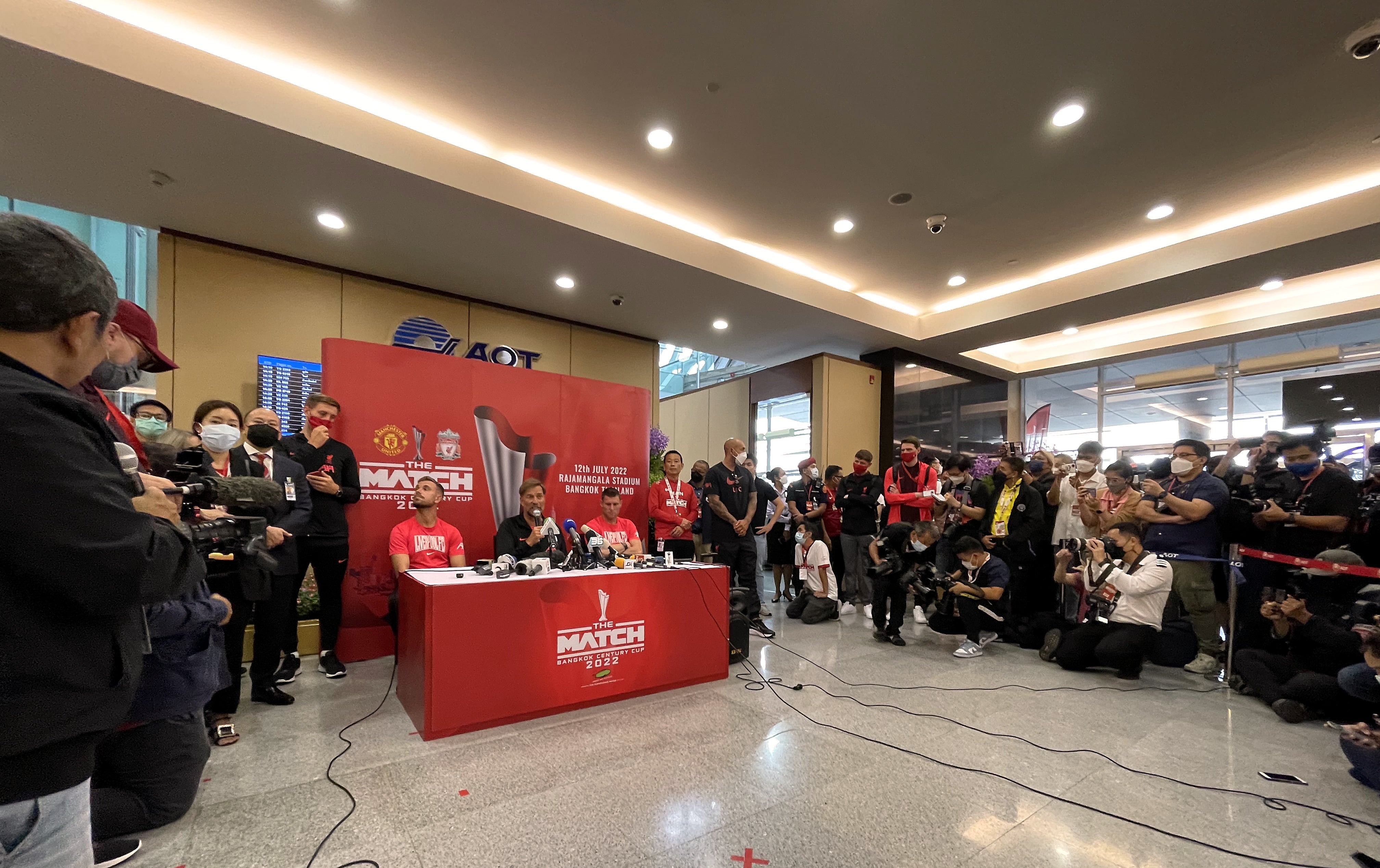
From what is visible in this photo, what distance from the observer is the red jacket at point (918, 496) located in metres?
5.91

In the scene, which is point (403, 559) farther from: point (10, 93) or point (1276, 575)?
point (1276, 575)

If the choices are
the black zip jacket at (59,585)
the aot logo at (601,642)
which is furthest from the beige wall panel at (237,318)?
the black zip jacket at (59,585)

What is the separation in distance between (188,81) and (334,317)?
2.54m

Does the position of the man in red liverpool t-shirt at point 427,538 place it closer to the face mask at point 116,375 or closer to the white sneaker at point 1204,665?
the face mask at point 116,375

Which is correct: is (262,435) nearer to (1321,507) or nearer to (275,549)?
(275,549)

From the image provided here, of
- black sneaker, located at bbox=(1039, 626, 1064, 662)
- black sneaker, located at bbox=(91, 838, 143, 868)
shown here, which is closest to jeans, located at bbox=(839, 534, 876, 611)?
black sneaker, located at bbox=(1039, 626, 1064, 662)

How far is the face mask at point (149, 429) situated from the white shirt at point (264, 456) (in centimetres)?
74

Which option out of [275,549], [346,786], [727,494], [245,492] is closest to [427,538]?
[275,549]

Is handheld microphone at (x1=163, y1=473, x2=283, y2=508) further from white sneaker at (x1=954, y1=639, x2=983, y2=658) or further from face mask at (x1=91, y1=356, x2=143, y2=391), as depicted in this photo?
white sneaker at (x1=954, y1=639, x2=983, y2=658)

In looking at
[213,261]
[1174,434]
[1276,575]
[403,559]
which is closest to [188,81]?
[213,261]

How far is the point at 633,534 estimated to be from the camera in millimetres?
4402

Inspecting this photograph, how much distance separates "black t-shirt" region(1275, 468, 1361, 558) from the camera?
3.64 m

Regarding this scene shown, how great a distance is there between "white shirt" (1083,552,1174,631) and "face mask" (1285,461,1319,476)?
1061 millimetres

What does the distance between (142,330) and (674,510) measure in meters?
4.16
